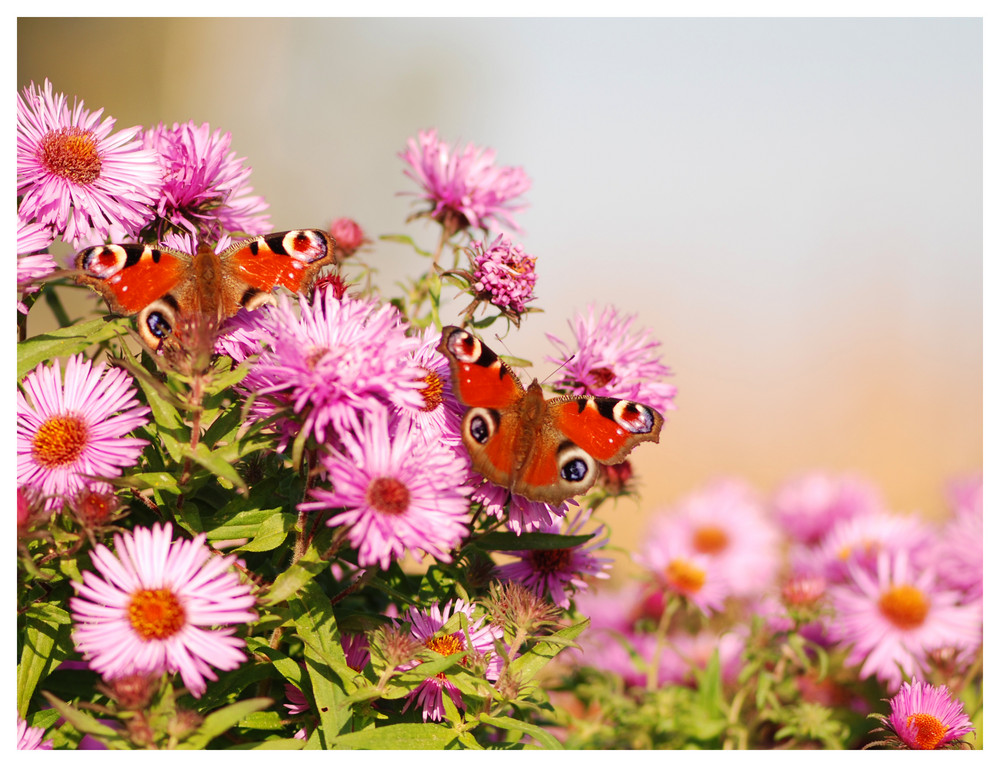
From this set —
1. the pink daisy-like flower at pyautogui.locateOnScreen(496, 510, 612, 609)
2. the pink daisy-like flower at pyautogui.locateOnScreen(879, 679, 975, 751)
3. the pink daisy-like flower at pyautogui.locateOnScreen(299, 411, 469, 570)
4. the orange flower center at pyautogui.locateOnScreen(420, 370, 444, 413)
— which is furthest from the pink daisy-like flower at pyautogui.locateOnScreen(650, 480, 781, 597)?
the pink daisy-like flower at pyautogui.locateOnScreen(299, 411, 469, 570)

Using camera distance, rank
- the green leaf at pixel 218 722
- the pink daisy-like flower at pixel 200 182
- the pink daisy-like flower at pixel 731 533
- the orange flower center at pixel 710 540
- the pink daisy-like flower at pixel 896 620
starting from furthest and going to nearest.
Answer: the orange flower center at pixel 710 540, the pink daisy-like flower at pixel 731 533, the pink daisy-like flower at pixel 896 620, the pink daisy-like flower at pixel 200 182, the green leaf at pixel 218 722

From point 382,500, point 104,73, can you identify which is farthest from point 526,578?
point 104,73

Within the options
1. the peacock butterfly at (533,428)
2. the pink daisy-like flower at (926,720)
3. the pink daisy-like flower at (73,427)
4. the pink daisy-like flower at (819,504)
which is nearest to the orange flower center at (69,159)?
the pink daisy-like flower at (73,427)

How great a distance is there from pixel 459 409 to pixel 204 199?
52 centimetres

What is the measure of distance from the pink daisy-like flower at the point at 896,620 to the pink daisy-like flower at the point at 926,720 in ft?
2.24

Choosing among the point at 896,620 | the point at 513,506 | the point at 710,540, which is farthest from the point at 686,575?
the point at 513,506

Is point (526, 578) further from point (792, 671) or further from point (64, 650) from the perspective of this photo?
point (792, 671)

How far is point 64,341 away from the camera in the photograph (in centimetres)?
107

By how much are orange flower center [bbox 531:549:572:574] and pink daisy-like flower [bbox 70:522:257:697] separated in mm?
494

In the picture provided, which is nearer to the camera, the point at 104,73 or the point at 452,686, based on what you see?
the point at 452,686

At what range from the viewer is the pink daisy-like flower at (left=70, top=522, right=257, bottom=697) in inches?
35.9

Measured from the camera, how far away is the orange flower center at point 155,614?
3.06 feet

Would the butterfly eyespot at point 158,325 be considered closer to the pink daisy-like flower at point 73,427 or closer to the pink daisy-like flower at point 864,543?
the pink daisy-like flower at point 73,427

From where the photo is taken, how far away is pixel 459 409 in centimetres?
116
